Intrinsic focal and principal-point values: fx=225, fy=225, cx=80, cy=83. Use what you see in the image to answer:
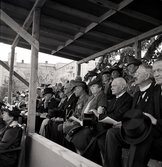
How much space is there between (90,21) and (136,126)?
395 cm

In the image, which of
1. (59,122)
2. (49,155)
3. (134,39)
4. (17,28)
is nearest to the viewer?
(49,155)

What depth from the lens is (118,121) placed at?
299 centimetres

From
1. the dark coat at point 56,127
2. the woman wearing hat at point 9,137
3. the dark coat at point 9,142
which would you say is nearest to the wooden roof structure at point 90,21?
the dark coat at point 56,127

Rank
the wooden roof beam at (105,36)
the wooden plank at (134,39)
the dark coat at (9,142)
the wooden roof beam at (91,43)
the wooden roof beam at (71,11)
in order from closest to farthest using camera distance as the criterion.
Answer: the dark coat at (9,142)
the wooden roof beam at (71,11)
the wooden plank at (134,39)
the wooden roof beam at (105,36)
the wooden roof beam at (91,43)

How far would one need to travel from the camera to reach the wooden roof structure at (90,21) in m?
4.55

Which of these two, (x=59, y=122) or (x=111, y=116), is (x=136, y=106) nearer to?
(x=111, y=116)

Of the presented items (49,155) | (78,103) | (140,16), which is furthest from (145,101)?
(140,16)

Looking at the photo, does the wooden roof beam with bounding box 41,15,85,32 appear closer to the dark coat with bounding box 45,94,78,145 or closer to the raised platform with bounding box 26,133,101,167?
the dark coat with bounding box 45,94,78,145

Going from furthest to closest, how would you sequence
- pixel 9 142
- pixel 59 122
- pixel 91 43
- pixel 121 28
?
pixel 91 43 → pixel 121 28 → pixel 59 122 → pixel 9 142

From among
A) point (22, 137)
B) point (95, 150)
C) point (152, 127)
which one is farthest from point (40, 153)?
point (152, 127)

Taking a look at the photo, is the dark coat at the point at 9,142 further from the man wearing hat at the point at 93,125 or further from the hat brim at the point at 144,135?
the hat brim at the point at 144,135

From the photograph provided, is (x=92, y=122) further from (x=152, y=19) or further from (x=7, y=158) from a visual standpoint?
(x=152, y=19)

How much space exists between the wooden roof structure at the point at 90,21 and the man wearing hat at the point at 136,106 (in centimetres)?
195

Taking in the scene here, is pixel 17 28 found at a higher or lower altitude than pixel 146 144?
higher
